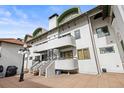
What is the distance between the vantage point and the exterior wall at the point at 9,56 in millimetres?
12348

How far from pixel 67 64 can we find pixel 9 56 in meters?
9.31

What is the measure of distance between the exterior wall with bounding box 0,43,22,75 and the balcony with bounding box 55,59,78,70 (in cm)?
712

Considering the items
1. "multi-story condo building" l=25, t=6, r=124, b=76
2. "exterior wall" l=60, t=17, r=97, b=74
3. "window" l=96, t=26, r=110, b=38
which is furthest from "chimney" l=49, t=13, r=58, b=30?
"window" l=96, t=26, r=110, b=38

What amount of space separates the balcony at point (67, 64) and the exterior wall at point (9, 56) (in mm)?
7124

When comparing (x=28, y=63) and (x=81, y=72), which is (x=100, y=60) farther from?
(x=28, y=63)

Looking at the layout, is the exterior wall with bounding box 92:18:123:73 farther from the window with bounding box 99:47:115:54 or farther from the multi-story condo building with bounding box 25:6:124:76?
the window with bounding box 99:47:115:54

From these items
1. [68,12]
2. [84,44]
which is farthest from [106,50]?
[68,12]

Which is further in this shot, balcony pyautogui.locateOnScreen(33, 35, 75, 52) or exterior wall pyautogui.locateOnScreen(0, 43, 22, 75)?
exterior wall pyautogui.locateOnScreen(0, 43, 22, 75)

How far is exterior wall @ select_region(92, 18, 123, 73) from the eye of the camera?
8930 millimetres

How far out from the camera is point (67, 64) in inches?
409

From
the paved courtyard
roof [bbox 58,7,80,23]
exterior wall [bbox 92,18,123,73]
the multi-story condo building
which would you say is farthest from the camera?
roof [bbox 58,7,80,23]

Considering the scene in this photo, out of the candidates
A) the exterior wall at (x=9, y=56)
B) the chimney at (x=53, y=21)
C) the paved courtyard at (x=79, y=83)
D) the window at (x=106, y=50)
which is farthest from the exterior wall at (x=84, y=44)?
the exterior wall at (x=9, y=56)

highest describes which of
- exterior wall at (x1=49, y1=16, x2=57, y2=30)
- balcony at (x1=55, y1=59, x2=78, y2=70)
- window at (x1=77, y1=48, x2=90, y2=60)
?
exterior wall at (x1=49, y1=16, x2=57, y2=30)
